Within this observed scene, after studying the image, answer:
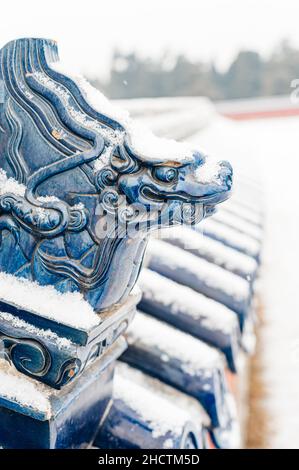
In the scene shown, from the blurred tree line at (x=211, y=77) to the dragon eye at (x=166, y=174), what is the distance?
30595mm

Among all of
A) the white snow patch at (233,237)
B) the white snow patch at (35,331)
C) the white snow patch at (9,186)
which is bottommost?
the white snow patch at (233,237)

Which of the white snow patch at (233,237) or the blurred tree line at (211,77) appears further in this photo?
the blurred tree line at (211,77)

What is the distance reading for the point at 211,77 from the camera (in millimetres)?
32656

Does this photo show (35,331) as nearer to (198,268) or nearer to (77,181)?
(77,181)

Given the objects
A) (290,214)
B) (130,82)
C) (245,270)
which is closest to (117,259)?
(245,270)

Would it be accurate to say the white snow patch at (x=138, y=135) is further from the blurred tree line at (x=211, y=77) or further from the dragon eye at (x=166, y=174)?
the blurred tree line at (x=211, y=77)

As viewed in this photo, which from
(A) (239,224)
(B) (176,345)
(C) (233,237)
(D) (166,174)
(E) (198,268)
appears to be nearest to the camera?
(D) (166,174)

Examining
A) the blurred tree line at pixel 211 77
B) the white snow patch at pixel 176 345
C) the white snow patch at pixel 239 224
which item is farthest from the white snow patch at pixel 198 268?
the blurred tree line at pixel 211 77

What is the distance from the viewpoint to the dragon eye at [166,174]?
83cm

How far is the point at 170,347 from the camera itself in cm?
142

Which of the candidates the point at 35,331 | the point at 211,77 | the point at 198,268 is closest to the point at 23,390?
the point at 35,331

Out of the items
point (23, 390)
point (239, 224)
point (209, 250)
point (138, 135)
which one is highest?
point (138, 135)

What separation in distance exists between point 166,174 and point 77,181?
0.51 feet

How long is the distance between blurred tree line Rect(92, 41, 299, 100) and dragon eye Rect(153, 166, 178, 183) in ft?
100
